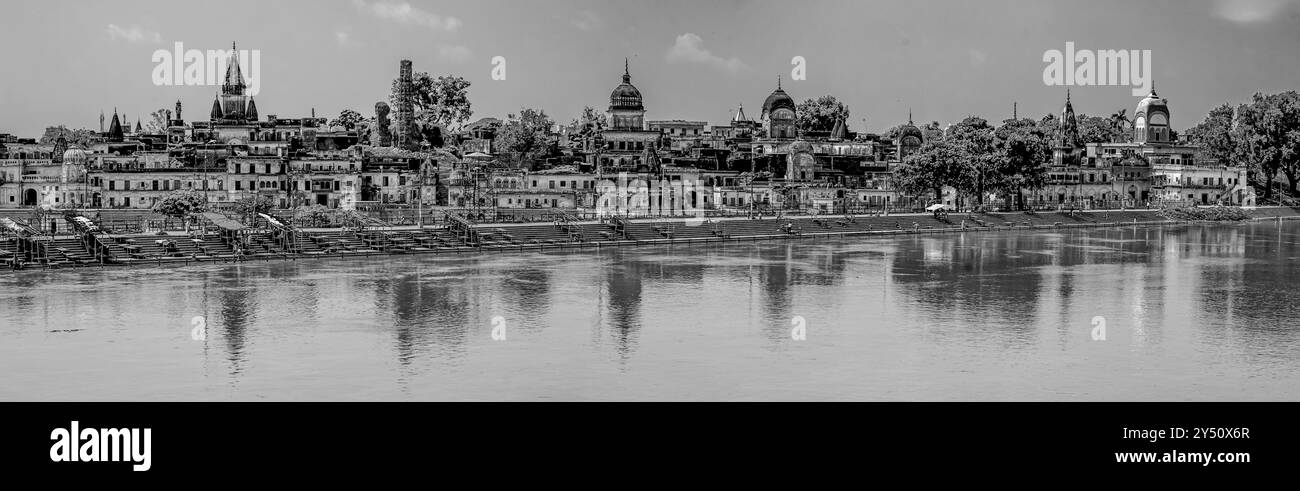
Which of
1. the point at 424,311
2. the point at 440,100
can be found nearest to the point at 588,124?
the point at 440,100

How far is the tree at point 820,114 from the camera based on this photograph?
148 meters

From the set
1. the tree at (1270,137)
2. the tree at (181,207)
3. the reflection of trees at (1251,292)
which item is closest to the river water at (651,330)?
the reflection of trees at (1251,292)

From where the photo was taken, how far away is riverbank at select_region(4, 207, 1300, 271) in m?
59.2

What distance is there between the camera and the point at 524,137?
392ft

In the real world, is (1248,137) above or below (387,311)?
above

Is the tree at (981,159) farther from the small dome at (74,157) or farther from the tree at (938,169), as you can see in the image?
the small dome at (74,157)

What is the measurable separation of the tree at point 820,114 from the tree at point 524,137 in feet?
92.5

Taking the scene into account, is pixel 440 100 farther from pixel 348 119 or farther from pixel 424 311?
pixel 424 311

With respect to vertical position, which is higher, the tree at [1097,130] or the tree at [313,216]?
the tree at [1097,130]

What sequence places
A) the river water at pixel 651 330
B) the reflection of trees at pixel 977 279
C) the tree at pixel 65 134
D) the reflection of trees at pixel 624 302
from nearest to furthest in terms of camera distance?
the river water at pixel 651 330
the reflection of trees at pixel 624 302
the reflection of trees at pixel 977 279
the tree at pixel 65 134
